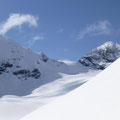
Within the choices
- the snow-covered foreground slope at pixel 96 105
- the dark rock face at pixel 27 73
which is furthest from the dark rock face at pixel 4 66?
the snow-covered foreground slope at pixel 96 105

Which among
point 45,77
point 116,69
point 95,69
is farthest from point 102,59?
point 116,69

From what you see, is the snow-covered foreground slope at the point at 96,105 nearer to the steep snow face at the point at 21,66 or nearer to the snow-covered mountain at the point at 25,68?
the snow-covered mountain at the point at 25,68

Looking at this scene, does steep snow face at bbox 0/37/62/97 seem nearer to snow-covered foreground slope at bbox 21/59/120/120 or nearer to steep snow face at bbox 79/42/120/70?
steep snow face at bbox 79/42/120/70

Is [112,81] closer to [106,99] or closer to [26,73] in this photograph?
[106,99]

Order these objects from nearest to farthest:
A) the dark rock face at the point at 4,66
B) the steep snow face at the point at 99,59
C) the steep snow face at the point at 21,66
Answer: the steep snow face at the point at 21,66 → the dark rock face at the point at 4,66 → the steep snow face at the point at 99,59

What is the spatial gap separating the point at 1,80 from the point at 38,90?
27.8 metres

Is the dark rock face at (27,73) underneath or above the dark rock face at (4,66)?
underneath

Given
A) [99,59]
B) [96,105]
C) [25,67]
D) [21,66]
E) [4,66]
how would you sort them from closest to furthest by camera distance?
[96,105] < [25,67] < [4,66] < [21,66] < [99,59]

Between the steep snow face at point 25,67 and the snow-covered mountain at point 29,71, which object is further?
the steep snow face at point 25,67

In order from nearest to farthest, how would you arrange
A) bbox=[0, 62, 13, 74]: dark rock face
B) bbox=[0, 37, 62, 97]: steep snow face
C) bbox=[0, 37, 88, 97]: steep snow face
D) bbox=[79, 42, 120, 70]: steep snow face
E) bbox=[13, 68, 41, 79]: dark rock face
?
bbox=[0, 37, 88, 97]: steep snow face
bbox=[0, 37, 62, 97]: steep snow face
bbox=[13, 68, 41, 79]: dark rock face
bbox=[0, 62, 13, 74]: dark rock face
bbox=[79, 42, 120, 70]: steep snow face

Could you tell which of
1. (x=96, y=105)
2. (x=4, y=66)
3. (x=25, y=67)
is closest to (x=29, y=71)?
(x=25, y=67)

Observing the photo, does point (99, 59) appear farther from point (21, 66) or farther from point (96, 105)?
point (96, 105)

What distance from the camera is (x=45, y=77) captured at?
449ft

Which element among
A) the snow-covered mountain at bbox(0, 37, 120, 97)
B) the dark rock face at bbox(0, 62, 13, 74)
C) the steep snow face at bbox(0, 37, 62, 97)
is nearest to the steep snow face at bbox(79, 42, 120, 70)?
the snow-covered mountain at bbox(0, 37, 120, 97)
